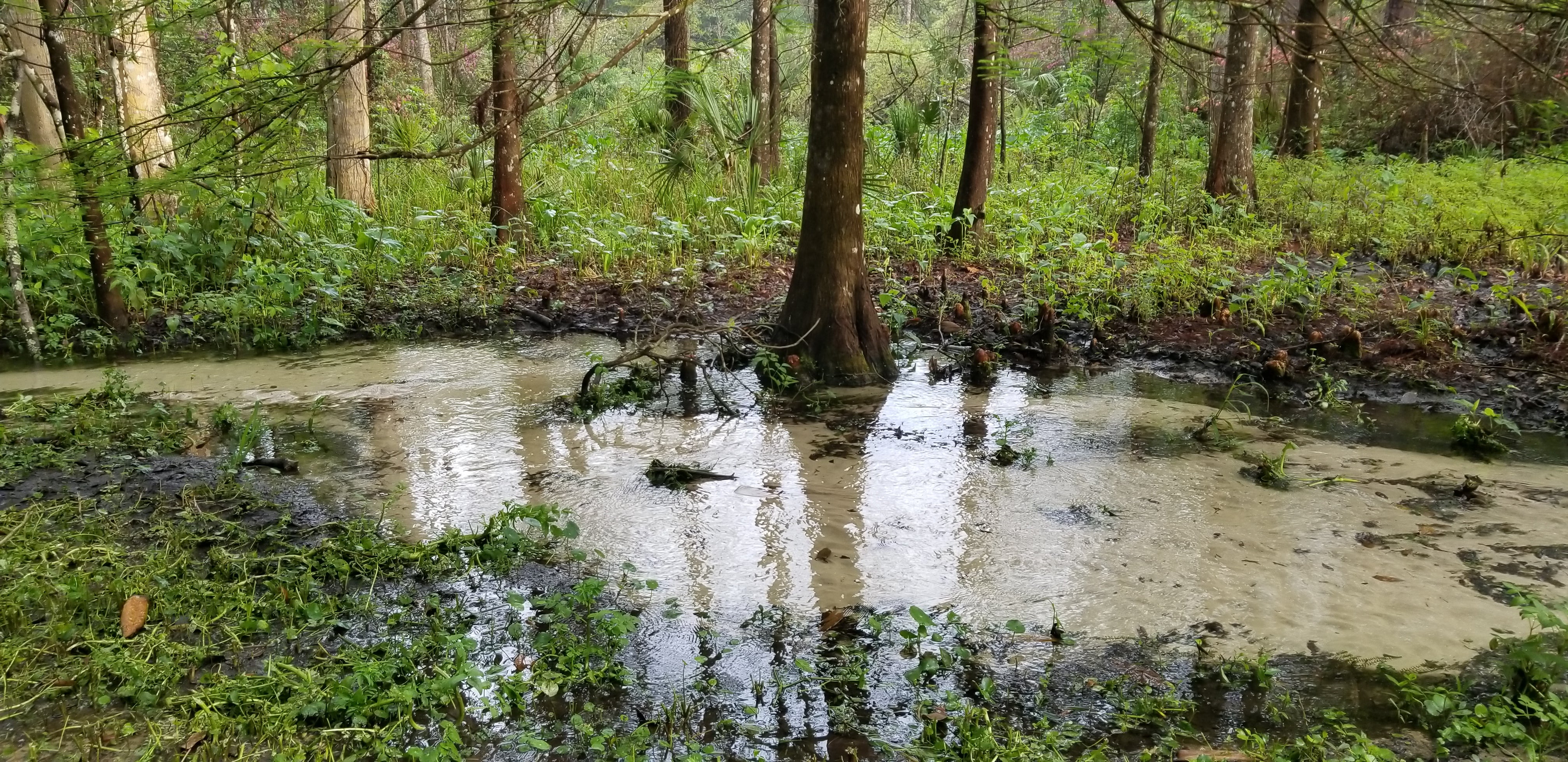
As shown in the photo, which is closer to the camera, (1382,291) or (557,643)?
(557,643)

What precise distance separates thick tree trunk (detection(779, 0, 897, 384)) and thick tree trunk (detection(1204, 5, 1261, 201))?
6.80 meters

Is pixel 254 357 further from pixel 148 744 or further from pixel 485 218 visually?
pixel 148 744

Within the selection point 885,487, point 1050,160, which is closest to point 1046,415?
point 885,487

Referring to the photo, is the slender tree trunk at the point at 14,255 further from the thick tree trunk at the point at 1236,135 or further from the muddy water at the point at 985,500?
the thick tree trunk at the point at 1236,135

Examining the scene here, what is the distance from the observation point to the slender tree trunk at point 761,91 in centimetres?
1041

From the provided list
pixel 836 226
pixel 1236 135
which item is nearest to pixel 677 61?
pixel 836 226

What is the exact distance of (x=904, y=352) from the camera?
7.45 meters

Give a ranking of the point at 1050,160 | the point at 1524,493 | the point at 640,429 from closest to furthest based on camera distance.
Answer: the point at 1524,493
the point at 640,429
the point at 1050,160

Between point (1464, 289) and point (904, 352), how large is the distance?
192 inches

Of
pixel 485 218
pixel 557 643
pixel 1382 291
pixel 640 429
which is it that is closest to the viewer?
pixel 557 643

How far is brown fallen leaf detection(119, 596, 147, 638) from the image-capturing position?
3.30m

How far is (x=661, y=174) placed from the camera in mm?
11242

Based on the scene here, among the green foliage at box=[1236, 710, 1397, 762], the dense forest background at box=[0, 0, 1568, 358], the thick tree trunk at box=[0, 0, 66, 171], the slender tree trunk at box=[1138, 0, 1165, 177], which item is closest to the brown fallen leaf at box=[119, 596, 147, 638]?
the dense forest background at box=[0, 0, 1568, 358]

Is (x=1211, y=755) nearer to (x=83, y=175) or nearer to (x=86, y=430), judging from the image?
(x=83, y=175)
